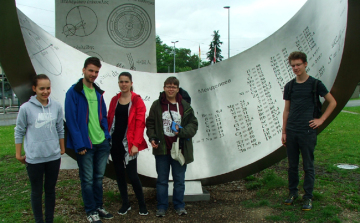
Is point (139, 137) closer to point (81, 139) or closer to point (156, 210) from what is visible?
point (81, 139)

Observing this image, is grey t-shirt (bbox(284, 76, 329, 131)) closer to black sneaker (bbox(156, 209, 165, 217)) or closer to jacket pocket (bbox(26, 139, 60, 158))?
black sneaker (bbox(156, 209, 165, 217))

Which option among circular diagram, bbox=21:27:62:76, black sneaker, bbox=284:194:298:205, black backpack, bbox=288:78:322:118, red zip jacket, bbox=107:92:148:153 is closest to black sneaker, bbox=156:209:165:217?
red zip jacket, bbox=107:92:148:153

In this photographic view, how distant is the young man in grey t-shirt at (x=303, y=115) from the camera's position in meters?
3.15

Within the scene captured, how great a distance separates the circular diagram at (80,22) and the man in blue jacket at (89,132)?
296 cm

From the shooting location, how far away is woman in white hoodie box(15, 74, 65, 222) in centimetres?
258

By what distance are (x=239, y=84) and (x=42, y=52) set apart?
2.48m

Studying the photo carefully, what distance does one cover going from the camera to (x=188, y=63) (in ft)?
173

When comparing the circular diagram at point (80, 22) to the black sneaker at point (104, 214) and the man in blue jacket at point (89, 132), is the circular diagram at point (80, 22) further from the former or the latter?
the black sneaker at point (104, 214)

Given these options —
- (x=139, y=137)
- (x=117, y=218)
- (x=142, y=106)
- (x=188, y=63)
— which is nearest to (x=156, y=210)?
(x=117, y=218)

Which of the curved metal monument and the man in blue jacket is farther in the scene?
the curved metal monument

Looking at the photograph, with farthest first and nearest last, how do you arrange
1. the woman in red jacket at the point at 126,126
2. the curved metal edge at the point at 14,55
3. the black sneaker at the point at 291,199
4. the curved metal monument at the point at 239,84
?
the curved metal monument at the point at 239,84 → the black sneaker at the point at 291,199 → the woman in red jacket at the point at 126,126 → the curved metal edge at the point at 14,55

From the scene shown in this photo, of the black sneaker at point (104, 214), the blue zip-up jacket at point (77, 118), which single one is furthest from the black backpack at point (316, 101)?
the black sneaker at point (104, 214)

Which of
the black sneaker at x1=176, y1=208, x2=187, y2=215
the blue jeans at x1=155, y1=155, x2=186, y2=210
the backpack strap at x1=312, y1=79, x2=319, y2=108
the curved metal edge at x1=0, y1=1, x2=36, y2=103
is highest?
the curved metal edge at x1=0, y1=1, x2=36, y2=103

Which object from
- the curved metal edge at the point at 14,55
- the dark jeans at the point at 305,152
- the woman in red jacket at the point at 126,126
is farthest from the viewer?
the dark jeans at the point at 305,152
